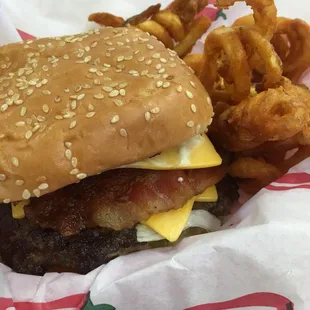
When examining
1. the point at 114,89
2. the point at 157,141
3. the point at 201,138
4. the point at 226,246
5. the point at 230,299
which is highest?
the point at 114,89

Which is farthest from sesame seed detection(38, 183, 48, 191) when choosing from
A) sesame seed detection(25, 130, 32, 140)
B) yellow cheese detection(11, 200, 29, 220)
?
yellow cheese detection(11, 200, 29, 220)

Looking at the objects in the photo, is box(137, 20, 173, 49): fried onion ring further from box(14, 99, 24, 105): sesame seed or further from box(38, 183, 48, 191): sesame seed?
box(38, 183, 48, 191): sesame seed

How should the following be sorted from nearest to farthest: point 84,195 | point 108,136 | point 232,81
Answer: point 108,136
point 84,195
point 232,81

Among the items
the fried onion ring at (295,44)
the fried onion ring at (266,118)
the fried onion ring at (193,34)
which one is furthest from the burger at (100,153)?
the fried onion ring at (295,44)

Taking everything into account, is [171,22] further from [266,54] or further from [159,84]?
[159,84]

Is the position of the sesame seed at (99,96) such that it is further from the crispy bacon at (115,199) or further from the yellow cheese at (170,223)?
the yellow cheese at (170,223)

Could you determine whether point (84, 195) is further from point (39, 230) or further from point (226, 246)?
point (226, 246)

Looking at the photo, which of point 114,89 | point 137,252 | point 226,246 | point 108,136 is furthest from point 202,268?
point 114,89
